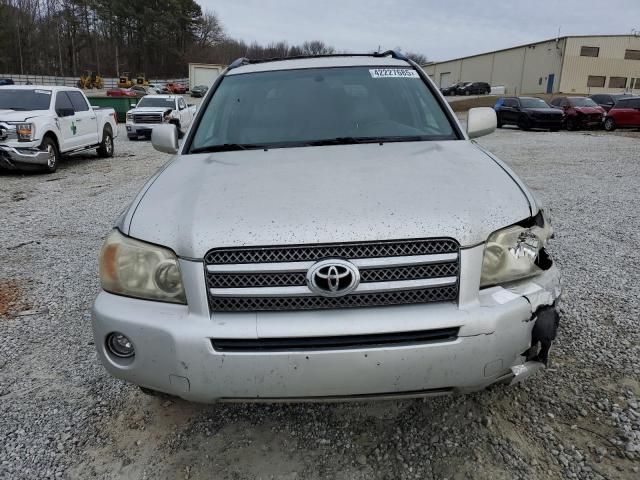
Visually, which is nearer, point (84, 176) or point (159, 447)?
point (159, 447)

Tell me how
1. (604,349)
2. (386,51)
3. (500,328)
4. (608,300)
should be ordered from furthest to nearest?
(386,51), (608,300), (604,349), (500,328)

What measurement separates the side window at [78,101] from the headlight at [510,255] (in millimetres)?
11901

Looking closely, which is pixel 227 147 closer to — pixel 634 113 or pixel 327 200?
pixel 327 200

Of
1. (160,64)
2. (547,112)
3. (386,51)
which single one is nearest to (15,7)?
(160,64)

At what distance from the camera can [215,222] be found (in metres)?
1.89

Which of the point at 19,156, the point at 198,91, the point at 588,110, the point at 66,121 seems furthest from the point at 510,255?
the point at 198,91

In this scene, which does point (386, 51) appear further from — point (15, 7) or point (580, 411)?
point (15, 7)

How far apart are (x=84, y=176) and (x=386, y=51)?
8.48 meters

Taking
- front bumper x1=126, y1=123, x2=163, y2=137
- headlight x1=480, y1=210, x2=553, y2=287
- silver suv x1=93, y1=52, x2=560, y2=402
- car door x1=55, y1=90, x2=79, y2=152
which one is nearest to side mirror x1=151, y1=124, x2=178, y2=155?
silver suv x1=93, y1=52, x2=560, y2=402

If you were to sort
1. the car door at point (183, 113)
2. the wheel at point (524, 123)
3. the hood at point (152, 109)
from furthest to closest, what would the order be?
the wheel at point (524, 123) → the car door at point (183, 113) → the hood at point (152, 109)

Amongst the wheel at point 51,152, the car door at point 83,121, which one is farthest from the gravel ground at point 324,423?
the car door at point 83,121

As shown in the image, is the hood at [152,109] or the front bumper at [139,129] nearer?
the front bumper at [139,129]

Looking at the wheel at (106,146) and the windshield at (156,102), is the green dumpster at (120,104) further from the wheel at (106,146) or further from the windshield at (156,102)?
the wheel at (106,146)

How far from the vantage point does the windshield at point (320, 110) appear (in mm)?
2943
